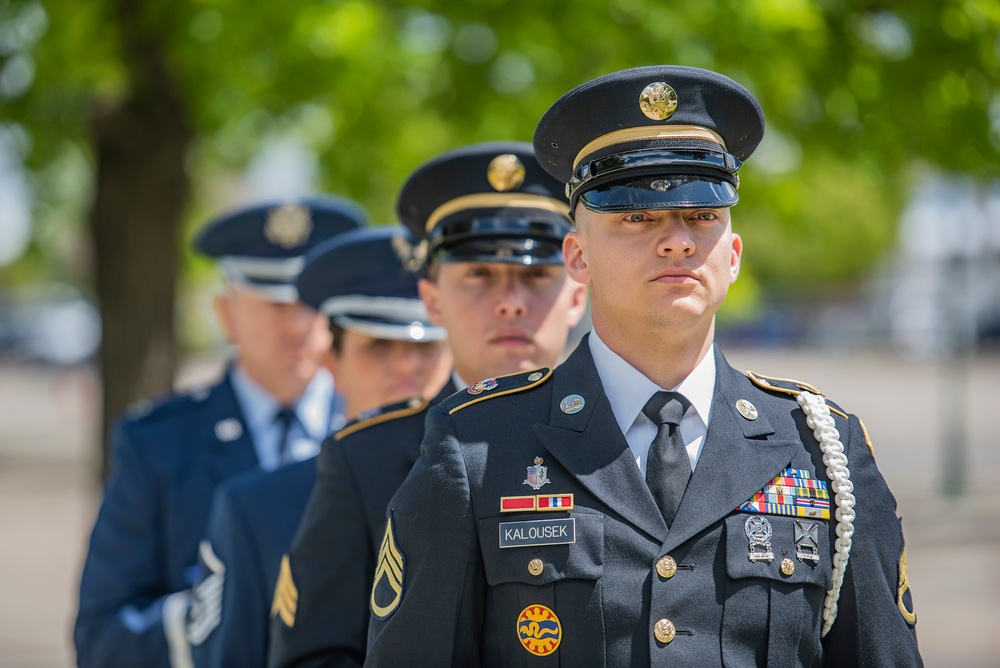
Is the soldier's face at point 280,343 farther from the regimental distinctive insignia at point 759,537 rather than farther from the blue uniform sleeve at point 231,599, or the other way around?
the regimental distinctive insignia at point 759,537

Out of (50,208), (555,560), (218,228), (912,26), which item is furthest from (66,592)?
(555,560)

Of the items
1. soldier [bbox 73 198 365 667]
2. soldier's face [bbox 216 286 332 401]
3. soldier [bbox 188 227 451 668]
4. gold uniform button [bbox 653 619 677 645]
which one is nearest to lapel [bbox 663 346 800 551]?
gold uniform button [bbox 653 619 677 645]

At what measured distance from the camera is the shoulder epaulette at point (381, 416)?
107 inches

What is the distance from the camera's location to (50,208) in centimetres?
1193

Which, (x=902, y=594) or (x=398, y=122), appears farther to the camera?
(x=398, y=122)

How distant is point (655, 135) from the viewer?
6.85 ft

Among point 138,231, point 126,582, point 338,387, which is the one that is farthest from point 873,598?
point 138,231

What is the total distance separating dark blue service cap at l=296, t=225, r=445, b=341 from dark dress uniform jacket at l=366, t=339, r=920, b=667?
1302 millimetres

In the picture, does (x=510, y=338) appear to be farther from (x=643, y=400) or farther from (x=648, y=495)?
(x=648, y=495)

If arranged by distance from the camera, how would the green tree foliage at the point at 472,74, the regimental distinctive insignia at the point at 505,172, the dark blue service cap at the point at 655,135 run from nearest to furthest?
1. the dark blue service cap at the point at 655,135
2. the regimental distinctive insignia at the point at 505,172
3. the green tree foliage at the point at 472,74

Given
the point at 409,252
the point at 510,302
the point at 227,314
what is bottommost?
the point at 510,302

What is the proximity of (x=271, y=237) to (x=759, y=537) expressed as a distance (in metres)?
2.66

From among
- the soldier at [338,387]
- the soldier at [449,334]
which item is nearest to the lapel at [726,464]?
the soldier at [449,334]

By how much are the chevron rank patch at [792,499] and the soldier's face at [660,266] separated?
291 millimetres
